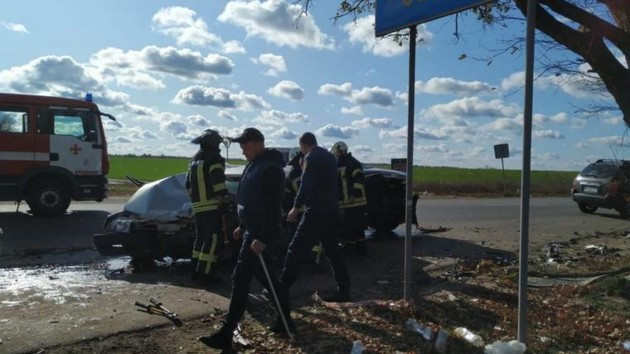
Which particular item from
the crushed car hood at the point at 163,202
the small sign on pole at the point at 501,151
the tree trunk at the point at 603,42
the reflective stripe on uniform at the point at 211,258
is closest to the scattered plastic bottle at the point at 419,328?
the reflective stripe on uniform at the point at 211,258

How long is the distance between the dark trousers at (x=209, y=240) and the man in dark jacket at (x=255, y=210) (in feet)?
7.11

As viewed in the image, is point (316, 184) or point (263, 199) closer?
point (263, 199)

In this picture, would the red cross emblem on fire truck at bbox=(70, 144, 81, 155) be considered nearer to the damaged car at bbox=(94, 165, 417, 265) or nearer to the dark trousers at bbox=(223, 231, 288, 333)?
the damaged car at bbox=(94, 165, 417, 265)

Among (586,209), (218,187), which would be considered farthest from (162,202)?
(586,209)

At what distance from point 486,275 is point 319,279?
2.21m

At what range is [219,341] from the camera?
461cm

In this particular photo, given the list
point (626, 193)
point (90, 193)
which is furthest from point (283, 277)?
point (90, 193)

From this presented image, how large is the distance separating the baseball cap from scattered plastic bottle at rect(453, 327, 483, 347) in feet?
7.62

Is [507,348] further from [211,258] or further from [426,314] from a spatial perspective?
[211,258]

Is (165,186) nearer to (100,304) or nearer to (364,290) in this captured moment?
(100,304)

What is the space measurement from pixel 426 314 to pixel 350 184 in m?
3.48

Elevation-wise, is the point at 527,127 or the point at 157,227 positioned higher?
the point at 527,127

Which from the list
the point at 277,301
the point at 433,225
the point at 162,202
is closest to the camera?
the point at 277,301

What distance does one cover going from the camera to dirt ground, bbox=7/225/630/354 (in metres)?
4.80
